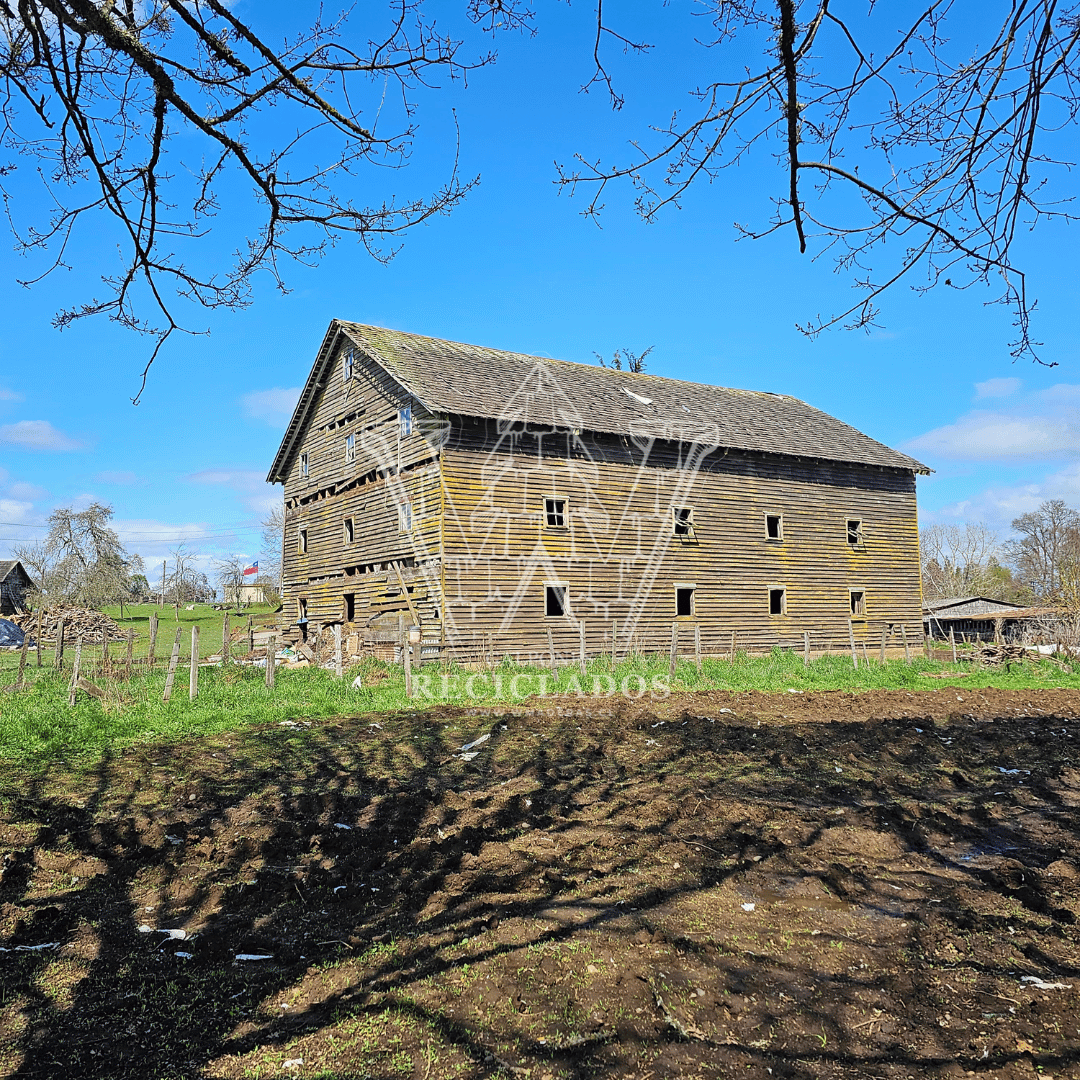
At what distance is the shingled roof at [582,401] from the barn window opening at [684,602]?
503 centimetres

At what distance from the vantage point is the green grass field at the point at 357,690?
10.7m

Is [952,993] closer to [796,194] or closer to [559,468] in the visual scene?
[796,194]

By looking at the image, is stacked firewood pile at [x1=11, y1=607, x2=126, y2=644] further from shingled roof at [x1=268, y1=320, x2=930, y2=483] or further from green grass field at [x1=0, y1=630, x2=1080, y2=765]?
green grass field at [x1=0, y1=630, x2=1080, y2=765]

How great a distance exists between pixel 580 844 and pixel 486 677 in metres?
12.0

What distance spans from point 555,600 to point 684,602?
193 inches

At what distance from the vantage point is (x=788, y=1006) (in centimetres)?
340

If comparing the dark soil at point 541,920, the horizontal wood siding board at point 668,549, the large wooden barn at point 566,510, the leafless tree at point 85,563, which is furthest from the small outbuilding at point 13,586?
the dark soil at point 541,920

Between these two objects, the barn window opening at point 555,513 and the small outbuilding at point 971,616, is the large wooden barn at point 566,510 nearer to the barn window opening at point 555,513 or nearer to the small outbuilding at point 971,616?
the barn window opening at point 555,513

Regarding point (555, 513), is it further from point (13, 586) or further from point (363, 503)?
point (13, 586)

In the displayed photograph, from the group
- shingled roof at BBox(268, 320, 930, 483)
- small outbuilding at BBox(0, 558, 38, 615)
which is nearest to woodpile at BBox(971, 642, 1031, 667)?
shingled roof at BBox(268, 320, 930, 483)

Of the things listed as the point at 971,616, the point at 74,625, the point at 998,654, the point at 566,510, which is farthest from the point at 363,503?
the point at 971,616

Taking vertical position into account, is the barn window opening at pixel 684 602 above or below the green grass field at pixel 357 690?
above

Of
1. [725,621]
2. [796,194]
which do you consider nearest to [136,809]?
[796,194]

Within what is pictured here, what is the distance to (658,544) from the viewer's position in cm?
2317
